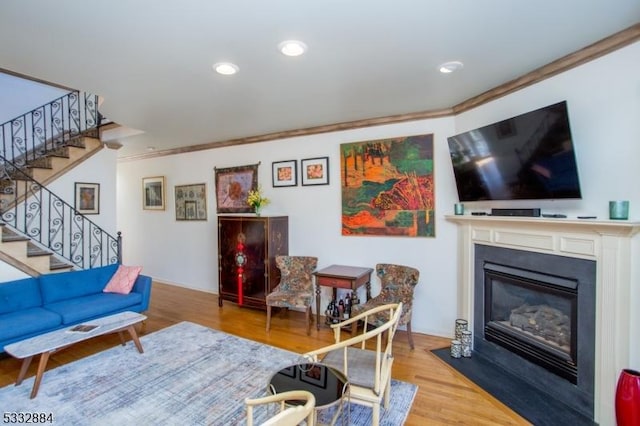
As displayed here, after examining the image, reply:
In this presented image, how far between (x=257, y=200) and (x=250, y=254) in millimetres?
795

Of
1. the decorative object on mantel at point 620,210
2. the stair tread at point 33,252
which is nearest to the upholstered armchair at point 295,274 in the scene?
the stair tread at point 33,252

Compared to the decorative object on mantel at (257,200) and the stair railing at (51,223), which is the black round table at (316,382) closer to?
the decorative object on mantel at (257,200)

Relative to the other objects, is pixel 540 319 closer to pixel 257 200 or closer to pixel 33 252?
pixel 257 200

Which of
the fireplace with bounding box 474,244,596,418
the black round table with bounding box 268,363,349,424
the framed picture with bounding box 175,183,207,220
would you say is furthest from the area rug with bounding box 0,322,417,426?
the framed picture with bounding box 175,183,207,220

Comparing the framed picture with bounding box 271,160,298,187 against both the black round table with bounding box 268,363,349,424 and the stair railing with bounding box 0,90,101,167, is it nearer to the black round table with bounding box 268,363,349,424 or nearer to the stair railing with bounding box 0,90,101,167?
the stair railing with bounding box 0,90,101,167

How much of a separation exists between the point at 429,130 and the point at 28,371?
481 centimetres

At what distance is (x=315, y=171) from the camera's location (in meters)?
4.49

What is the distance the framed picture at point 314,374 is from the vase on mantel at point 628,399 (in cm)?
180

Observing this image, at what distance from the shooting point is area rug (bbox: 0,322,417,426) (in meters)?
2.33

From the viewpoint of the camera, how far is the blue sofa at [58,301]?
306cm

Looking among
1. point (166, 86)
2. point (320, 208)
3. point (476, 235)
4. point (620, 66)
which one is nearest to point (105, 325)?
point (166, 86)


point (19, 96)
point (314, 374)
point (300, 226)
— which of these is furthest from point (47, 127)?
point (314, 374)

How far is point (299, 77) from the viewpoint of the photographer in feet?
8.95

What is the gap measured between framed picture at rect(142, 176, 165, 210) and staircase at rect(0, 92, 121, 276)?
1.27 metres
